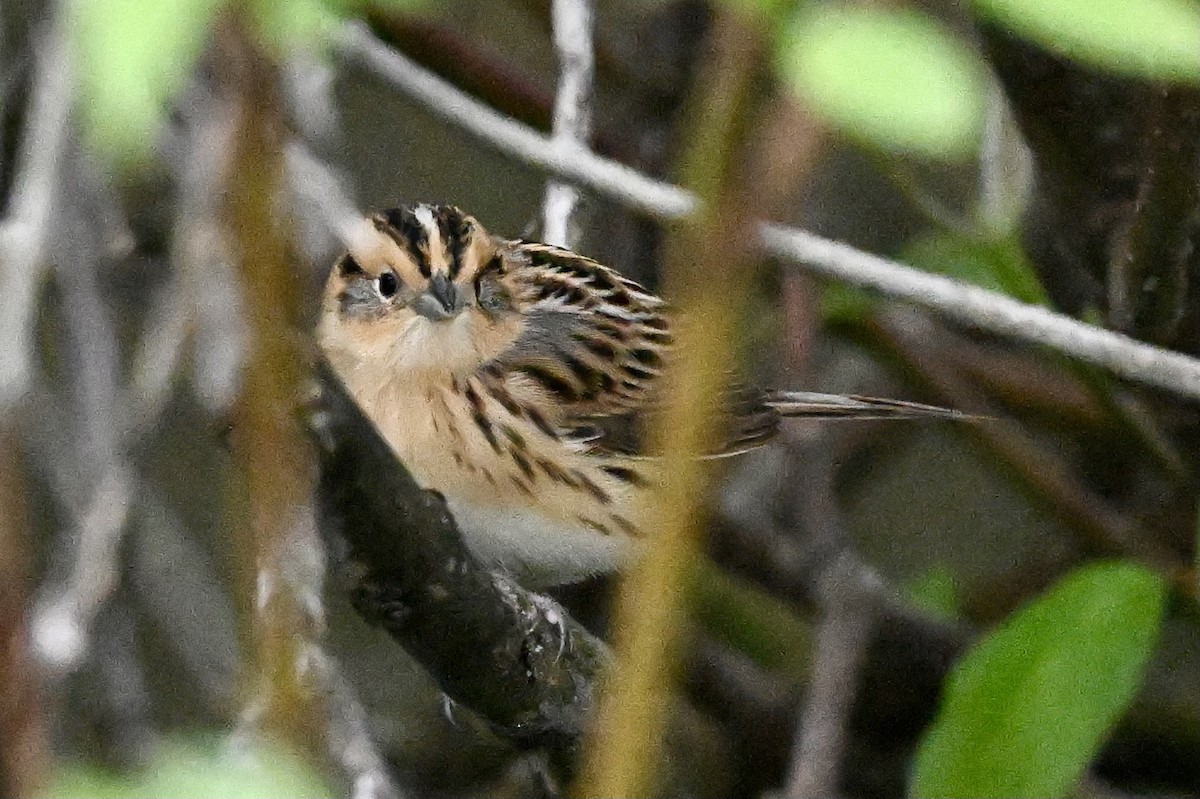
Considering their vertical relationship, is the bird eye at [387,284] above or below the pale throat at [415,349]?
above

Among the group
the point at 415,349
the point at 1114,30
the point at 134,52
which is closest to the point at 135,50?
the point at 134,52

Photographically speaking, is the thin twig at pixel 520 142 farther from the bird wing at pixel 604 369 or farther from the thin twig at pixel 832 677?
the thin twig at pixel 832 677

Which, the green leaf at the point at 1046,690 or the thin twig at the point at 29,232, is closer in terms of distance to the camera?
the thin twig at the point at 29,232

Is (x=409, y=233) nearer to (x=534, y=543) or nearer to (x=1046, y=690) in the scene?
(x=534, y=543)

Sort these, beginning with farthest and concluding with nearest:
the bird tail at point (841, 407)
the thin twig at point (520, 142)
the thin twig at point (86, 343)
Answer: the bird tail at point (841, 407), the thin twig at point (86, 343), the thin twig at point (520, 142)

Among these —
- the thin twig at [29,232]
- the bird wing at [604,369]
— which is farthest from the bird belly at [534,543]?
the thin twig at [29,232]

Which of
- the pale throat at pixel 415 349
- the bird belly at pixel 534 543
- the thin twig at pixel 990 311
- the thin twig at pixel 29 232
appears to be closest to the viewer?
the thin twig at pixel 29 232

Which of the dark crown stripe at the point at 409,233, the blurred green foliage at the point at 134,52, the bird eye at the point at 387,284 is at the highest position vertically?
the blurred green foliage at the point at 134,52

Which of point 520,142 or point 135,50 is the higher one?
point 135,50
